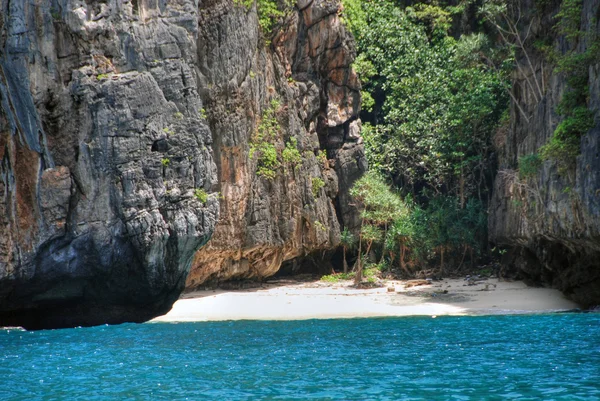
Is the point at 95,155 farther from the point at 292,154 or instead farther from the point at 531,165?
the point at 531,165

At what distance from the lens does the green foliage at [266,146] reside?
88.8 feet

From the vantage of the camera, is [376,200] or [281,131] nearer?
[281,131]

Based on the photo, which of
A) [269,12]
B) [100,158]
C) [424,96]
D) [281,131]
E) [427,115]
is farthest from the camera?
[424,96]

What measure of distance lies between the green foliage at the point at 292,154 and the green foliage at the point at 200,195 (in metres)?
7.08

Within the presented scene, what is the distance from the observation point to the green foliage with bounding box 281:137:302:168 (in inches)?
1110

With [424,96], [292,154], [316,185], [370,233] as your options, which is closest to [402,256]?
[370,233]

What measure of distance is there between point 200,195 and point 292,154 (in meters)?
7.66

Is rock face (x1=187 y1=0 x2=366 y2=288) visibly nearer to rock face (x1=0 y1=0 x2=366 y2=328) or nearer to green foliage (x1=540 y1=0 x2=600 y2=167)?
rock face (x1=0 y1=0 x2=366 y2=328)

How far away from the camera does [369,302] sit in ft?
81.8

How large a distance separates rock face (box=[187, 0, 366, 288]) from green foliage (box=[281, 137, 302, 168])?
0.57ft

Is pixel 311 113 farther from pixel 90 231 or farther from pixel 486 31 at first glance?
pixel 90 231

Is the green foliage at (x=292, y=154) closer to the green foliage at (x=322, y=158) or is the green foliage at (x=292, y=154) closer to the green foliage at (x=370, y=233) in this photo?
the green foliage at (x=322, y=158)

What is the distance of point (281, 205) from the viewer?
92.6 feet

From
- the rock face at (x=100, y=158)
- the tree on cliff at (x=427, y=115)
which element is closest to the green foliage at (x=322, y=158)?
the tree on cliff at (x=427, y=115)
